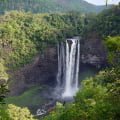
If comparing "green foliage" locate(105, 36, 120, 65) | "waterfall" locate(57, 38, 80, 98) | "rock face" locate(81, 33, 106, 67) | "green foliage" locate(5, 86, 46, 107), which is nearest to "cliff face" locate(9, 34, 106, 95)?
"rock face" locate(81, 33, 106, 67)

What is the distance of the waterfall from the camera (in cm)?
6094

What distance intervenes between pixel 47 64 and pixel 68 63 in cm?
324

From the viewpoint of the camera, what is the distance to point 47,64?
61344mm

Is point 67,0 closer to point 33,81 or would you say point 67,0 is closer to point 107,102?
point 33,81

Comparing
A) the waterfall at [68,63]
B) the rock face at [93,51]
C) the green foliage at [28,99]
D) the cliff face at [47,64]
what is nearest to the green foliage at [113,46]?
the green foliage at [28,99]

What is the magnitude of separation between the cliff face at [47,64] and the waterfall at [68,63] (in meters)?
0.78

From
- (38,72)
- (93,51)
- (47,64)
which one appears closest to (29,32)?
(47,64)

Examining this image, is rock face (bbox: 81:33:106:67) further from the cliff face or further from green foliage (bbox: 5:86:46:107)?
green foliage (bbox: 5:86:46:107)

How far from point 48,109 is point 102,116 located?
3567 centimetres

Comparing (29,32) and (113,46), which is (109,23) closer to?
(29,32)

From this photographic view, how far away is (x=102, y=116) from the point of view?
1552 centimetres

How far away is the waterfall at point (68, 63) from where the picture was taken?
60.9m

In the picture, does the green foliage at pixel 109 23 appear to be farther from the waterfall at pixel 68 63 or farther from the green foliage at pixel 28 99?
the green foliage at pixel 28 99

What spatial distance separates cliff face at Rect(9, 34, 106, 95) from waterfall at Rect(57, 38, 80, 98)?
784 millimetres
